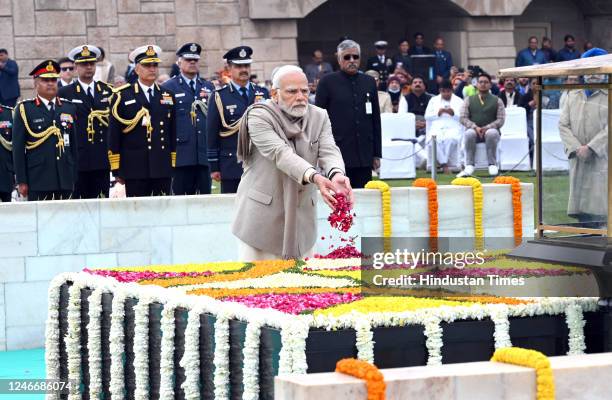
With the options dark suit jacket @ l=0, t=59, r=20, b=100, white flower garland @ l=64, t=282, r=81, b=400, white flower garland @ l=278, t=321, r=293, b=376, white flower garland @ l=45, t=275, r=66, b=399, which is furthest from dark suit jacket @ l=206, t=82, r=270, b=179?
dark suit jacket @ l=0, t=59, r=20, b=100

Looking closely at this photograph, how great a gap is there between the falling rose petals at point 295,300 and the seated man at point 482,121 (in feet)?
43.5

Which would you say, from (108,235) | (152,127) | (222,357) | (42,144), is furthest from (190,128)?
(222,357)

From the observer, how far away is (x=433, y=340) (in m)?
5.65

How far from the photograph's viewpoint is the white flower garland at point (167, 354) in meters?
6.35

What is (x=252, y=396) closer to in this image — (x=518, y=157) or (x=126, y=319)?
(x=126, y=319)

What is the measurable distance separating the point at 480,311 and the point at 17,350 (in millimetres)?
5563

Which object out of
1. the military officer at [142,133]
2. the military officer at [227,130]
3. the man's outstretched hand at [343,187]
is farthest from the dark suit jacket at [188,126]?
the man's outstretched hand at [343,187]

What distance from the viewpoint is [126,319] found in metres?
6.90

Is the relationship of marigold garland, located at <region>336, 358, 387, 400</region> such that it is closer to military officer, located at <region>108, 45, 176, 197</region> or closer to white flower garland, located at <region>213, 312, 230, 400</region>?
white flower garland, located at <region>213, 312, 230, 400</region>

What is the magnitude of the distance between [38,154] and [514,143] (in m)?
8.25

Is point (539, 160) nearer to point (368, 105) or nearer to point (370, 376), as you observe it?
point (370, 376)

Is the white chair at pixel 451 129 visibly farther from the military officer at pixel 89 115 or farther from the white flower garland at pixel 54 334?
the white flower garland at pixel 54 334

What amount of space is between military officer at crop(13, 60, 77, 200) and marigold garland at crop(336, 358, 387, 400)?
27.7ft

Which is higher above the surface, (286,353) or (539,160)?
(539,160)
